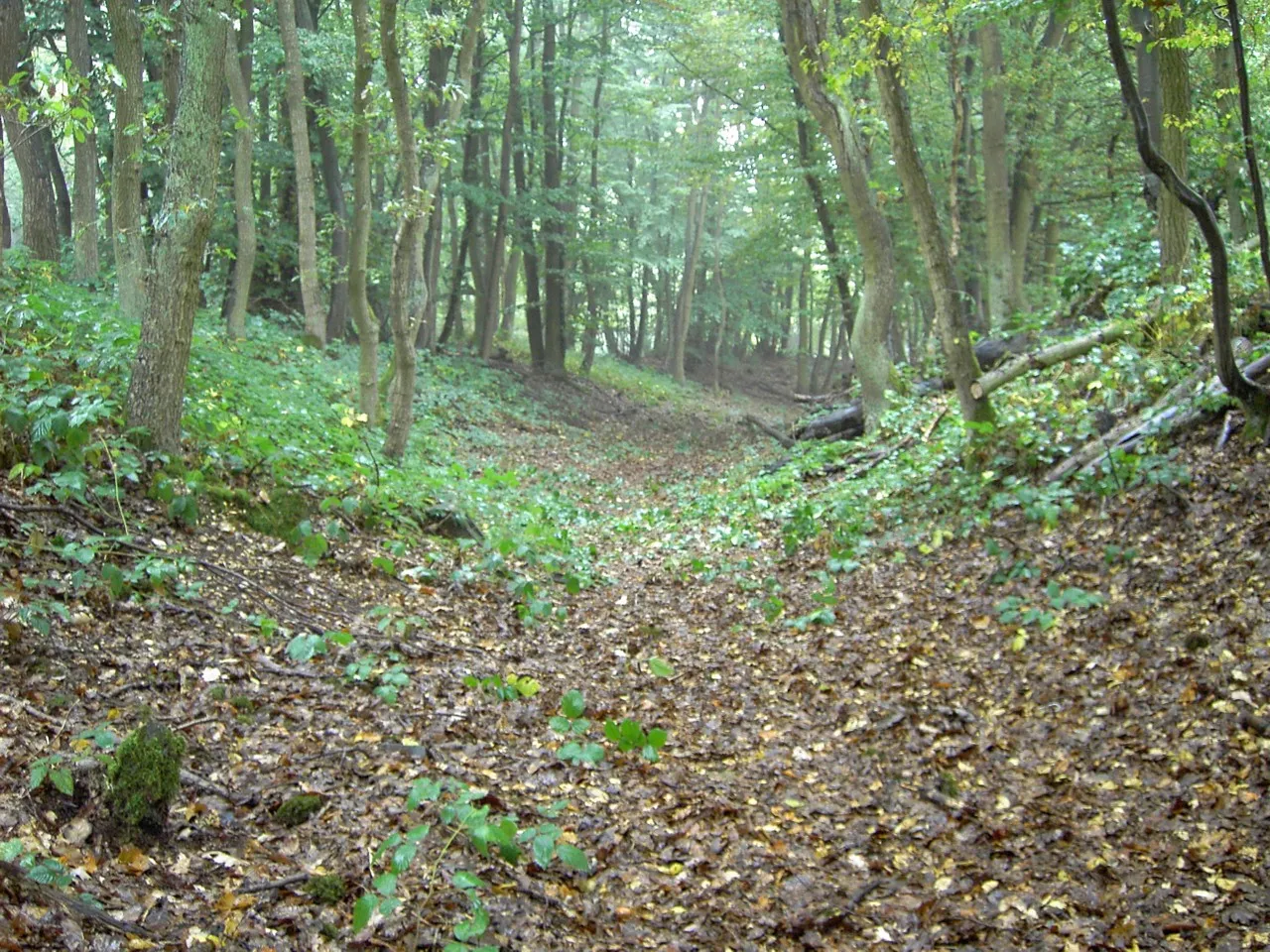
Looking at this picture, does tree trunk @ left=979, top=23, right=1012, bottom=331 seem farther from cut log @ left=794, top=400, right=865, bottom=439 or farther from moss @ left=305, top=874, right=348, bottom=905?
moss @ left=305, top=874, right=348, bottom=905

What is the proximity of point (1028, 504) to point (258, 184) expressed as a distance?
784 inches

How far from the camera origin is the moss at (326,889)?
3.42m

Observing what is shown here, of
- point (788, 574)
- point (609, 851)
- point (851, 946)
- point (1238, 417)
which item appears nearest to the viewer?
point (851, 946)

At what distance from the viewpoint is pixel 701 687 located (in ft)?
21.1

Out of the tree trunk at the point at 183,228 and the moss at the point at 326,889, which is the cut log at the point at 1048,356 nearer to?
the tree trunk at the point at 183,228

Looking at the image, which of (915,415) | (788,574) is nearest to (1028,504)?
(788,574)

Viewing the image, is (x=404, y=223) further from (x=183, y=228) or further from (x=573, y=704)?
(x=573, y=704)

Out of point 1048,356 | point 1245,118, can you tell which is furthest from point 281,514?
point 1048,356

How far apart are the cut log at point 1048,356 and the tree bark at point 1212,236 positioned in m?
2.55

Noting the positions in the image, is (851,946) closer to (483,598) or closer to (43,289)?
(483,598)

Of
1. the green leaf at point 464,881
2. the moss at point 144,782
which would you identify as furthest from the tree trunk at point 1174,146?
the moss at point 144,782

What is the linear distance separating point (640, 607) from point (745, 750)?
9.32ft

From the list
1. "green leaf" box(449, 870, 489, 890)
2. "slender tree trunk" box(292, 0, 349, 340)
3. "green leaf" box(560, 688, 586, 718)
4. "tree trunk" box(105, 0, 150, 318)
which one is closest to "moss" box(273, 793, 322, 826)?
"green leaf" box(449, 870, 489, 890)

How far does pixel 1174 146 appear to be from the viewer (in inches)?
381
